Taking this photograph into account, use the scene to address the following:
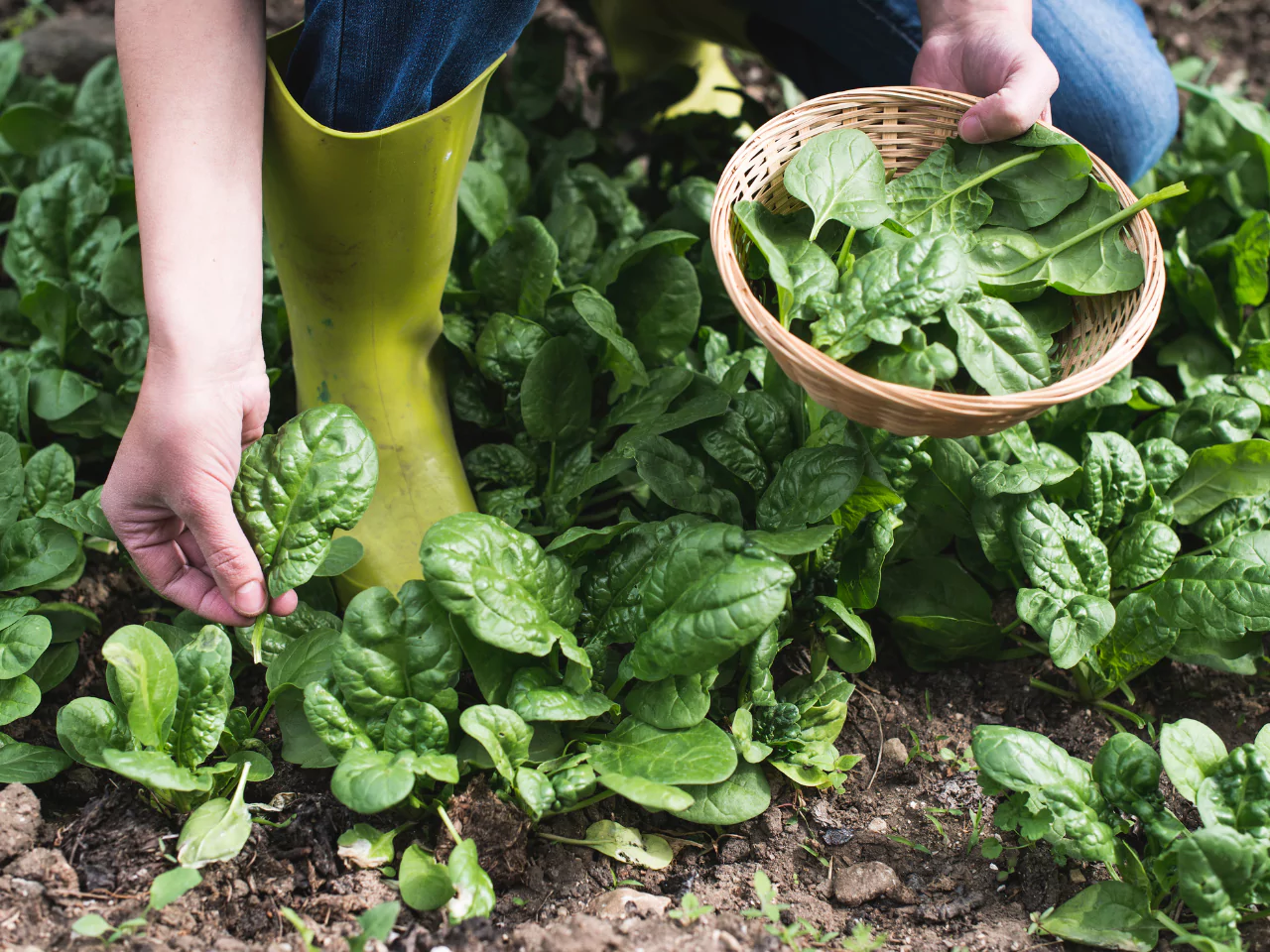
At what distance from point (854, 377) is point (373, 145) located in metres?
0.68

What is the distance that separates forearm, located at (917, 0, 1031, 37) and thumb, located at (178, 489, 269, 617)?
1211 millimetres

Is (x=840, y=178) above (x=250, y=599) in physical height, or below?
above

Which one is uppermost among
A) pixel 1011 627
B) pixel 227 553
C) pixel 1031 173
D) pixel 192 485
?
pixel 1031 173

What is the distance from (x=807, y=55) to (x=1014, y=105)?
895 millimetres

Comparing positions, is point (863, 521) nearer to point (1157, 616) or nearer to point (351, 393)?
point (1157, 616)

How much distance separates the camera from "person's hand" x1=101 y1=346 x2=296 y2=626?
1109 millimetres

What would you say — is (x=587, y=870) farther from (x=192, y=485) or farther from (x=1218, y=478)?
(x=1218, y=478)

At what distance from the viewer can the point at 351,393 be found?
5.10 ft

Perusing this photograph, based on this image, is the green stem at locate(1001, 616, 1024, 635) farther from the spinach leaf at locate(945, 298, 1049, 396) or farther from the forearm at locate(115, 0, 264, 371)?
the forearm at locate(115, 0, 264, 371)

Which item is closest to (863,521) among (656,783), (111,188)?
(656,783)

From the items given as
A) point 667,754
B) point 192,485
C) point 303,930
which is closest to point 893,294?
point 667,754

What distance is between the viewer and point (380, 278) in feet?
4.86

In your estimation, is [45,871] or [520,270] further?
[520,270]

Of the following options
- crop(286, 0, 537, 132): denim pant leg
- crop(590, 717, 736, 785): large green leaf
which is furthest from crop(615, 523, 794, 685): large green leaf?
crop(286, 0, 537, 132): denim pant leg
